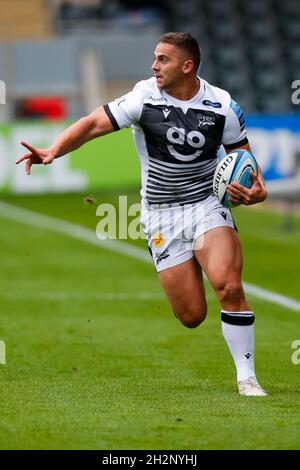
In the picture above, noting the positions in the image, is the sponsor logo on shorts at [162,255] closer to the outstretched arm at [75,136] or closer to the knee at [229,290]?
the knee at [229,290]

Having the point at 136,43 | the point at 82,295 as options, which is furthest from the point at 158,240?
the point at 136,43

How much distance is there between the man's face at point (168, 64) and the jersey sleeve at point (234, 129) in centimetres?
46

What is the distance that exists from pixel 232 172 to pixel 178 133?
50 cm

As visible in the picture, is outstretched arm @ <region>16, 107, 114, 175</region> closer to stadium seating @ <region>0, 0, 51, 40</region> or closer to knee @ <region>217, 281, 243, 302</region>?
knee @ <region>217, 281, 243, 302</region>

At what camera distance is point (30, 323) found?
1266 cm

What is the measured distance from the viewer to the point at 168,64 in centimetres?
888

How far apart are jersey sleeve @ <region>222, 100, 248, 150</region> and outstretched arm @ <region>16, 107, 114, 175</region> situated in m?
0.84

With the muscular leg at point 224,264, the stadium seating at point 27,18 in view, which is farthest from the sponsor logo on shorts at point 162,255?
the stadium seating at point 27,18

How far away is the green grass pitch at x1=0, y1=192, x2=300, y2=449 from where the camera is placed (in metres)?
7.24

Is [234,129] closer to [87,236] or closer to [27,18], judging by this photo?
[87,236]

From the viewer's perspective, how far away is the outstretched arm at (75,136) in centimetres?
874
